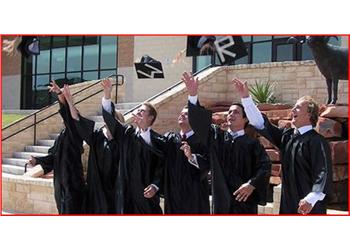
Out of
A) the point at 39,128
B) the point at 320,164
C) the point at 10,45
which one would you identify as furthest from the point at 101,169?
the point at 39,128

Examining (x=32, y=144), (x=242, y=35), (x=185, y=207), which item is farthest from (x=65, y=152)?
(x=32, y=144)

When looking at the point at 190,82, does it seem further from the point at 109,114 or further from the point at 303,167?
the point at 303,167

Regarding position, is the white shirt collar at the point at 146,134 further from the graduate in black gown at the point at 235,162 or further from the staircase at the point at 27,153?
the staircase at the point at 27,153

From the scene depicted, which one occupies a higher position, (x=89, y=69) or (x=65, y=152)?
(x=89, y=69)

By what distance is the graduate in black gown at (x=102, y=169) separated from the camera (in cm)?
582

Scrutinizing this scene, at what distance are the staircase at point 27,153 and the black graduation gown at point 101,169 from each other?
483cm

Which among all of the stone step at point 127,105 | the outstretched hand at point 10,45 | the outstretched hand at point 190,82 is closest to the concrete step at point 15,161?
the stone step at point 127,105

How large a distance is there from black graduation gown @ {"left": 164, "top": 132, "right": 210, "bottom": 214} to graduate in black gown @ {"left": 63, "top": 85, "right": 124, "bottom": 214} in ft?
1.74

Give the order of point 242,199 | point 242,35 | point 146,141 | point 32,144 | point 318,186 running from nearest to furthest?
point 318,186 < point 242,199 < point 146,141 < point 242,35 < point 32,144

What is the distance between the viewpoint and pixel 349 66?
6.82 metres

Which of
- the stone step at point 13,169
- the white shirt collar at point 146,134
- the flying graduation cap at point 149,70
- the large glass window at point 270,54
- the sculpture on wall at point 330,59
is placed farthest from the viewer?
the stone step at point 13,169

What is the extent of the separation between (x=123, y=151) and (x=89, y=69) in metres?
7.55

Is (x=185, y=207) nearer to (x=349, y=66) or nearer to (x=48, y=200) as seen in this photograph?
(x=349, y=66)

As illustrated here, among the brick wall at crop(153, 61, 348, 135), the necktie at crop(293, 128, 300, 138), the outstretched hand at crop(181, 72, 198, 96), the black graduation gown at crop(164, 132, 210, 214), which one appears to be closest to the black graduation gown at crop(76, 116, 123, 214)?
the black graduation gown at crop(164, 132, 210, 214)
